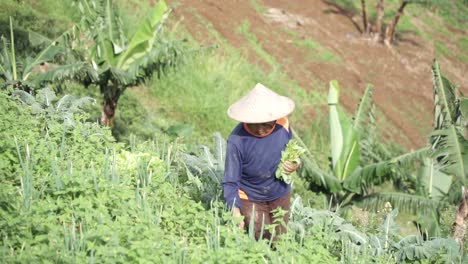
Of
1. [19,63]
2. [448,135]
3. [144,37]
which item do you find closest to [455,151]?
[448,135]

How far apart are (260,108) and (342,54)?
13933mm

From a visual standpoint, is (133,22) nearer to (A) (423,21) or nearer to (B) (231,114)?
(B) (231,114)

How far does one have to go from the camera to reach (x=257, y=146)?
13.9 feet

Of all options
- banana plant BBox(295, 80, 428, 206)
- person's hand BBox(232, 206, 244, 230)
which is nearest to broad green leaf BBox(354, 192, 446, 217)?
banana plant BBox(295, 80, 428, 206)

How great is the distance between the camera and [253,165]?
14.0 feet

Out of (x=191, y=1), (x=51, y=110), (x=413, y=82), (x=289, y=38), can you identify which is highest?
(x=51, y=110)

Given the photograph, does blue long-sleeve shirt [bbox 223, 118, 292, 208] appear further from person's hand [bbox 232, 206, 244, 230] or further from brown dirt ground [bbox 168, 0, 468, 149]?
brown dirt ground [bbox 168, 0, 468, 149]

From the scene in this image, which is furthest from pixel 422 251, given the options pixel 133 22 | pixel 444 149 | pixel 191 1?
pixel 191 1

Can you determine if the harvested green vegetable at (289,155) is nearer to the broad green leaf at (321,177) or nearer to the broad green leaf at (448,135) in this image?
the broad green leaf at (448,135)

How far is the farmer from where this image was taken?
4199 mm

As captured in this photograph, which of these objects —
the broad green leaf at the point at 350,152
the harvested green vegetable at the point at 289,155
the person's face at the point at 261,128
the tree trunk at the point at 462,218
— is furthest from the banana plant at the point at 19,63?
the tree trunk at the point at 462,218

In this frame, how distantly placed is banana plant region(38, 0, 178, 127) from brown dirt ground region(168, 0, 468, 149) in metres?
5.83

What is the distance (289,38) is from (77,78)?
964 centimetres

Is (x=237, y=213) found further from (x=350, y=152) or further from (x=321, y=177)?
(x=350, y=152)
